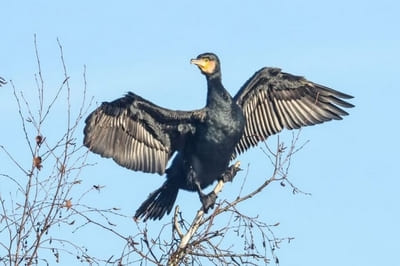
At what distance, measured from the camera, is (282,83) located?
10.5 m

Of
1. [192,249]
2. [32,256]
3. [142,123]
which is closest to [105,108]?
[142,123]

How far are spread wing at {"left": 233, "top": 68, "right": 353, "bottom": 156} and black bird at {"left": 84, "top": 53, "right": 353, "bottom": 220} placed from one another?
2cm

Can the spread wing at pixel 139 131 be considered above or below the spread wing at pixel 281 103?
below

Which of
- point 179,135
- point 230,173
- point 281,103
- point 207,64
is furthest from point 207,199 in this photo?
point 281,103

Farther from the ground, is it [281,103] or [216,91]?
[281,103]

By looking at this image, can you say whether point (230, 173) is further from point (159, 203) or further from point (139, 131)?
point (139, 131)

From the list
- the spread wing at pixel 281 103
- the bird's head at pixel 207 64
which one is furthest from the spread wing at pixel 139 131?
the spread wing at pixel 281 103

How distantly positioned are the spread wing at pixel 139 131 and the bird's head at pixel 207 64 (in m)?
0.37

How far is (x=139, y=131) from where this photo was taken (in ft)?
31.9

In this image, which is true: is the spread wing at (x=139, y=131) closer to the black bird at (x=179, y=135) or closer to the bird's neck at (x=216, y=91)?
the black bird at (x=179, y=135)

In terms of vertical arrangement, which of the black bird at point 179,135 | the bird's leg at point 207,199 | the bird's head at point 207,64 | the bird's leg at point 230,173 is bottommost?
the bird's leg at point 207,199

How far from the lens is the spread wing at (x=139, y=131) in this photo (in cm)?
948

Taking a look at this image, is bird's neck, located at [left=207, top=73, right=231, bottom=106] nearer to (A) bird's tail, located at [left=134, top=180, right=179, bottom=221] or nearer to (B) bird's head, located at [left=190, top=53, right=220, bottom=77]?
(B) bird's head, located at [left=190, top=53, right=220, bottom=77]

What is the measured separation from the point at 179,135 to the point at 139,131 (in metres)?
0.36
